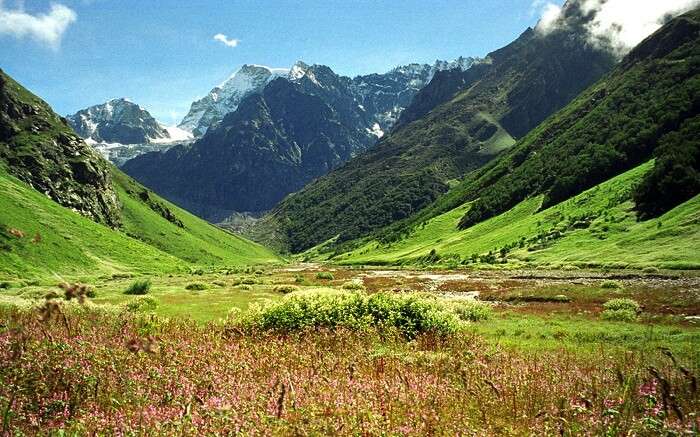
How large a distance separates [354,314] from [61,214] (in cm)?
11918

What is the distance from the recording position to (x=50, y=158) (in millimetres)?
156500

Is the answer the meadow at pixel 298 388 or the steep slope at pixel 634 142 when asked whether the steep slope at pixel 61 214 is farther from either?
the steep slope at pixel 634 142

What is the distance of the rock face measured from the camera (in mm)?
145750

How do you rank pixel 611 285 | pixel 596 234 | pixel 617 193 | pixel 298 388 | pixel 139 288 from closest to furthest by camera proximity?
1. pixel 298 388
2. pixel 611 285
3. pixel 139 288
4. pixel 596 234
5. pixel 617 193

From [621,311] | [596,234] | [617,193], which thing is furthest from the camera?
[617,193]

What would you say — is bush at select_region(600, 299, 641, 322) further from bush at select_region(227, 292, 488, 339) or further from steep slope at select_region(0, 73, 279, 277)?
steep slope at select_region(0, 73, 279, 277)

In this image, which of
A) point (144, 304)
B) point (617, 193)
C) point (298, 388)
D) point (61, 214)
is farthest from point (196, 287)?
point (617, 193)

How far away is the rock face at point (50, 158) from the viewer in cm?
14575

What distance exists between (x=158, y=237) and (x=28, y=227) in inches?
3451

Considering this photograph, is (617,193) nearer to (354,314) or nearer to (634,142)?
(634,142)

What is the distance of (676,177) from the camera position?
3632 inches

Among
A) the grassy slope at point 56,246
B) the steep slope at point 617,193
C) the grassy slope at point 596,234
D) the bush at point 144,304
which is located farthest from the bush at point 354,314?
the grassy slope at point 56,246

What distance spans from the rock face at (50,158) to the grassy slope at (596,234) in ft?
345

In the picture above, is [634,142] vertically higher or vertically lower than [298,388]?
higher
